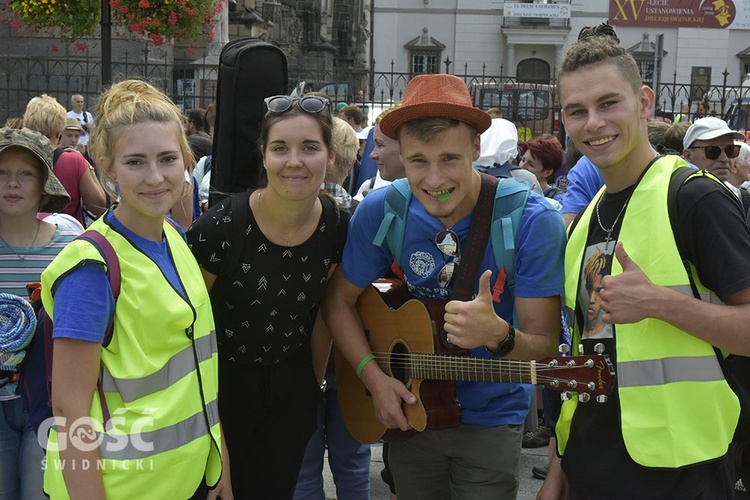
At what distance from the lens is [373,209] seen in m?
3.01

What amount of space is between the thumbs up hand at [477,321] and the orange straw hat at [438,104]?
1.96ft

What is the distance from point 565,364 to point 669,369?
0.33 m

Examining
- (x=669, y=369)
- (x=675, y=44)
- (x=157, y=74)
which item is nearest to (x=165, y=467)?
(x=669, y=369)

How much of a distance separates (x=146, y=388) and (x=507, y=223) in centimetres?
129

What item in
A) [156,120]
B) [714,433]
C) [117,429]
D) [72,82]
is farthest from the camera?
[72,82]

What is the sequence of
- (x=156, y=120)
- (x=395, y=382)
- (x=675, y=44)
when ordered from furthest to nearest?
(x=675, y=44) < (x=395, y=382) < (x=156, y=120)

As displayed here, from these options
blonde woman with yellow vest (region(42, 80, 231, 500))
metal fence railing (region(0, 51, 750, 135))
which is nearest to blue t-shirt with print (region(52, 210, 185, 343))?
blonde woman with yellow vest (region(42, 80, 231, 500))

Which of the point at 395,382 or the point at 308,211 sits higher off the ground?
the point at 308,211

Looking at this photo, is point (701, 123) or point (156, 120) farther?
point (701, 123)

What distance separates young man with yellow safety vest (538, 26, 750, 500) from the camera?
2.20 metres

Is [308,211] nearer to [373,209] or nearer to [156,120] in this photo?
[373,209]

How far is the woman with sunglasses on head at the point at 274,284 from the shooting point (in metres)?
2.96

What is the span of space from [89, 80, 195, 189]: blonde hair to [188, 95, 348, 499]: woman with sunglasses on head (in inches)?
15.9

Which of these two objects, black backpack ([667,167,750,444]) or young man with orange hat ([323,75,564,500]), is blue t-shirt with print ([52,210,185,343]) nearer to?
young man with orange hat ([323,75,564,500])
